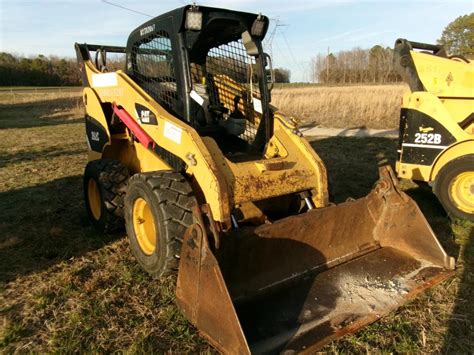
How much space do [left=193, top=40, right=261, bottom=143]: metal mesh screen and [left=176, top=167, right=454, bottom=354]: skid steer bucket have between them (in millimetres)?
1443

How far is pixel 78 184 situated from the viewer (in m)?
7.19

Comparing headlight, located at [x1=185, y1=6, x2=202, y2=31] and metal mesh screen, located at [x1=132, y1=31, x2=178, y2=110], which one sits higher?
headlight, located at [x1=185, y1=6, x2=202, y2=31]

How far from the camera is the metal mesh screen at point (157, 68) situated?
4020 millimetres

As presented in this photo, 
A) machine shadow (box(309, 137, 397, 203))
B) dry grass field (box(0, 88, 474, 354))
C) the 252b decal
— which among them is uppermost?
the 252b decal

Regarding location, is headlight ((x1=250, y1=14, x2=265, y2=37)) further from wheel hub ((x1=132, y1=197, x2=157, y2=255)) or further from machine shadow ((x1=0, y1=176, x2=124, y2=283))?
machine shadow ((x1=0, y1=176, x2=124, y2=283))

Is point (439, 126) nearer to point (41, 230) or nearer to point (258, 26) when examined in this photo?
point (258, 26)

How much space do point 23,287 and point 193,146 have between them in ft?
6.36

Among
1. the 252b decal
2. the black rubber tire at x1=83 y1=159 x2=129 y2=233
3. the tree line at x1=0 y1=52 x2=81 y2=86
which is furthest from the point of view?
the tree line at x1=0 y1=52 x2=81 y2=86

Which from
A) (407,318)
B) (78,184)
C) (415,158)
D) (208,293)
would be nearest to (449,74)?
(415,158)

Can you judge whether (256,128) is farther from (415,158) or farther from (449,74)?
(449,74)

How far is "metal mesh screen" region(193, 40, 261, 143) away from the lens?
438cm

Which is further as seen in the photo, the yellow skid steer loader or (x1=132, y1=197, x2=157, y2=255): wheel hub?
the yellow skid steer loader

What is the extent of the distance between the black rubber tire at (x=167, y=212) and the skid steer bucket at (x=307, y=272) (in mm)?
391

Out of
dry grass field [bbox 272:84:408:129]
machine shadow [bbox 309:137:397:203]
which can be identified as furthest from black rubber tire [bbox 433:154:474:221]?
dry grass field [bbox 272:84:408:129]
